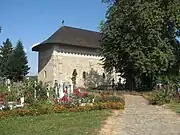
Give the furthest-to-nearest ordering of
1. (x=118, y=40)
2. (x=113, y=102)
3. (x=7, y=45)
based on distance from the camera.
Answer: (x=7, y=45) < (x=118, y=40) < (x=113, y=102)

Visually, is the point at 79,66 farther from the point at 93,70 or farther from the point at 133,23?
the point at 133,23

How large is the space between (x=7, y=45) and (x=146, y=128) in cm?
5937

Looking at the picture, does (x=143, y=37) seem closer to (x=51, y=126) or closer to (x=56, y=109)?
(x=56, y=109)

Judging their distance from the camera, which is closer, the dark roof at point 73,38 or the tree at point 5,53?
the dark roof at point 73,38

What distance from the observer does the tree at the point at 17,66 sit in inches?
2343

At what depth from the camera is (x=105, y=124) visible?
515 inches

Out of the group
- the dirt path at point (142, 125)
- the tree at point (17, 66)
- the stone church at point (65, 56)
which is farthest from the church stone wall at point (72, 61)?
the dirt path at point (142, 125)

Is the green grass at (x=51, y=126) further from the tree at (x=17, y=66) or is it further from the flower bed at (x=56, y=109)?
the tree at (x=17, y=66)

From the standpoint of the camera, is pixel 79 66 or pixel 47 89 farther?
pixel 79 66

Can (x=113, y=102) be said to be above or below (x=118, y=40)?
below

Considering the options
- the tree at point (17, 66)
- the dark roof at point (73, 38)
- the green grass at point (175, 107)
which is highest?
the dark roof at point (73, 38)

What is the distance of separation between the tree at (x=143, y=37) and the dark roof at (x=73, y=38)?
1611 cm

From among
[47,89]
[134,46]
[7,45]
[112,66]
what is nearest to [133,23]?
[134,46]

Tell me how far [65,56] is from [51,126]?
41.2 m
